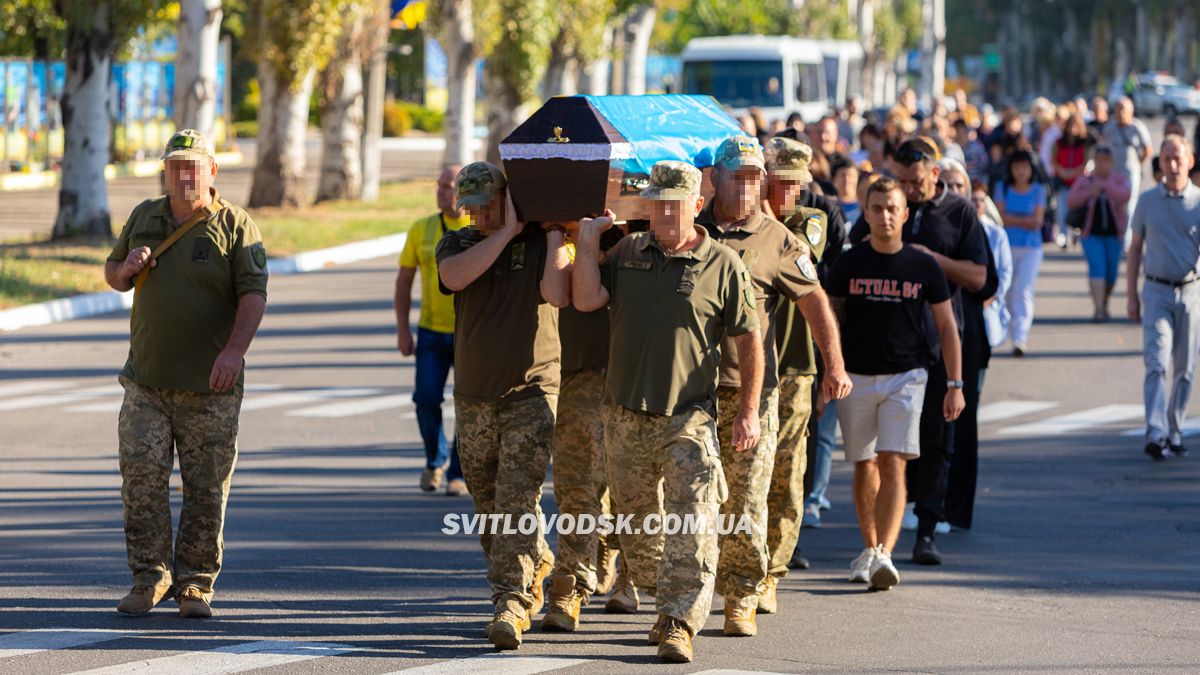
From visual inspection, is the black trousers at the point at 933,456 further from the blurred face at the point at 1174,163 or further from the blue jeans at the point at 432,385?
the blurred face at the point at 1174,163

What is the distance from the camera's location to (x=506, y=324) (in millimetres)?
7379

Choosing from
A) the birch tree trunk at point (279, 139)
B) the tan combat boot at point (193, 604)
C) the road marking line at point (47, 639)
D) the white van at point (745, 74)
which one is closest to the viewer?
the road marking line at point (47, 639)

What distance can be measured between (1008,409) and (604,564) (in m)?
6.80

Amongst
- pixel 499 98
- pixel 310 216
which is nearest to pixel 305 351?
pixel 310 216

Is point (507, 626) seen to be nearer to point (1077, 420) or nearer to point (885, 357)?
point (885, 357)

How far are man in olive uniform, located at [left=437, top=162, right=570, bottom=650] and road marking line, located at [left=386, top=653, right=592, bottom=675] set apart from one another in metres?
0.12

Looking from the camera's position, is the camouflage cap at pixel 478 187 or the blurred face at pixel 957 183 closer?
the camouflage cap at pixel 478 187

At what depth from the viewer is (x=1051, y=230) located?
18.2 m

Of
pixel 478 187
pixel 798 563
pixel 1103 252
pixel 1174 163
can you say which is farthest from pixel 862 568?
pixel 1103 252

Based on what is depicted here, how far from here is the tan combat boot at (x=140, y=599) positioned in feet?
25.5

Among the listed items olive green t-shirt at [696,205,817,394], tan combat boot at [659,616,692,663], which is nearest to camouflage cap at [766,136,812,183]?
olive green t-shirt at [696,205,817,394]

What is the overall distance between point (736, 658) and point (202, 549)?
2.28 m

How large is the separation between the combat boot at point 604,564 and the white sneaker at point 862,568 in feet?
3.87

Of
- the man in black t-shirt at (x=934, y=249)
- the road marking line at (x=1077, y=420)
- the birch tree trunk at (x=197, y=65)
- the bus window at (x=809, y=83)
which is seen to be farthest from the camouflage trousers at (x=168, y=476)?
the bus window at (x=809, y=83)
